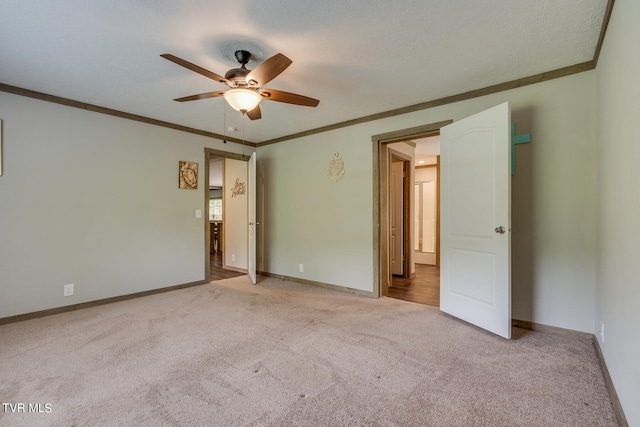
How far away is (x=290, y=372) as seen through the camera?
2045mm

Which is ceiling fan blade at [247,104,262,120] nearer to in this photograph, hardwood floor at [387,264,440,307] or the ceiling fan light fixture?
the ceiling fan light fixture

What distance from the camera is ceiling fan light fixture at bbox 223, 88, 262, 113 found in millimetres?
2230

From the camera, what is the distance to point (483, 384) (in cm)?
190

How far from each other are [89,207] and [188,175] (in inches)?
50.9

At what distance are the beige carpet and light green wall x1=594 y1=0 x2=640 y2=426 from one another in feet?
1.10

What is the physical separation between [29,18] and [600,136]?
420 cm

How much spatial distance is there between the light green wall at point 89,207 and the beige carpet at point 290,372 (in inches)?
18.7

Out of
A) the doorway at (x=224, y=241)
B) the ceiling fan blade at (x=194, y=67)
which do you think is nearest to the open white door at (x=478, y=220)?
the ceiling fan blade at (x=194, y=67)

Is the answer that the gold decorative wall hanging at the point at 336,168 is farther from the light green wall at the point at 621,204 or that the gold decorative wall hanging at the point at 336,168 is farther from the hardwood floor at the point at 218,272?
the light green wall at the point at 621,204

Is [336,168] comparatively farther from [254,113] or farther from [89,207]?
[89,207]

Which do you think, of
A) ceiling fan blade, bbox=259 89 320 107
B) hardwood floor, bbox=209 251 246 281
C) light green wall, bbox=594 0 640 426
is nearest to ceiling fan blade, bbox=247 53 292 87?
ceiling fan blade, bbox=259 89 320 107

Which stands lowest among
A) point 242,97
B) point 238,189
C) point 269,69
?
point 238,189

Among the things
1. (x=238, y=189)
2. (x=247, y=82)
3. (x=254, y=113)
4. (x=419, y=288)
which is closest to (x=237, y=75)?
(x=247, y=82)

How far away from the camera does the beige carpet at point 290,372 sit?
1.62 meters
